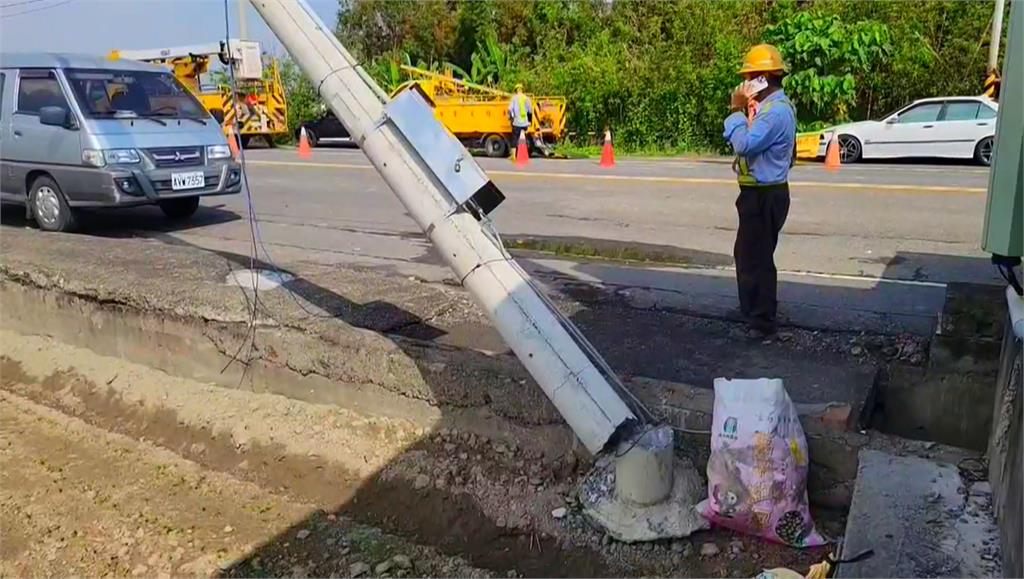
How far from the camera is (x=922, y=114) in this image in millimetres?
17062

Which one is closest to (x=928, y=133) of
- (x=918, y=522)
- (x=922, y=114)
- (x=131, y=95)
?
(x=922, y=114)

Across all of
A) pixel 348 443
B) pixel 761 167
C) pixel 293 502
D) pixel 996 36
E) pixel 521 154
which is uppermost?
pixel 996 36

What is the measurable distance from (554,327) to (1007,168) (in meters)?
1.84

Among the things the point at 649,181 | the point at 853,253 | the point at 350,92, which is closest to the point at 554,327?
the point at 350,92

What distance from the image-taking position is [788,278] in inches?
275

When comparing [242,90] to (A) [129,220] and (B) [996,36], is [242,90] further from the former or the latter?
(B) [996,36]

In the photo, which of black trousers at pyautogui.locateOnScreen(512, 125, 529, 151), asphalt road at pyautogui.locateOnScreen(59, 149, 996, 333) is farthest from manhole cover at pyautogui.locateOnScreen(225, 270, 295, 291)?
black trousers at pyautogui.locateOnScreen(512, 125, 529, 151)

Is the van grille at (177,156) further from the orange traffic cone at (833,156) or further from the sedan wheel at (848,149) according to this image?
the sedan wheel at (848,149)

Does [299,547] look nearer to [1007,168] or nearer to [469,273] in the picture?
[469,273]

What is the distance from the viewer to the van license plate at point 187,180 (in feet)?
32.0

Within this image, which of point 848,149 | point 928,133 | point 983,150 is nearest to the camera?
point 983,150

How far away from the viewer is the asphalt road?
6.58 meters

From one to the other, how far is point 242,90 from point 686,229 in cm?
1891

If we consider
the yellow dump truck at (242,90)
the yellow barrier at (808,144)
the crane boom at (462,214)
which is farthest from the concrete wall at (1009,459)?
the yellow dump truck at (242,90)
